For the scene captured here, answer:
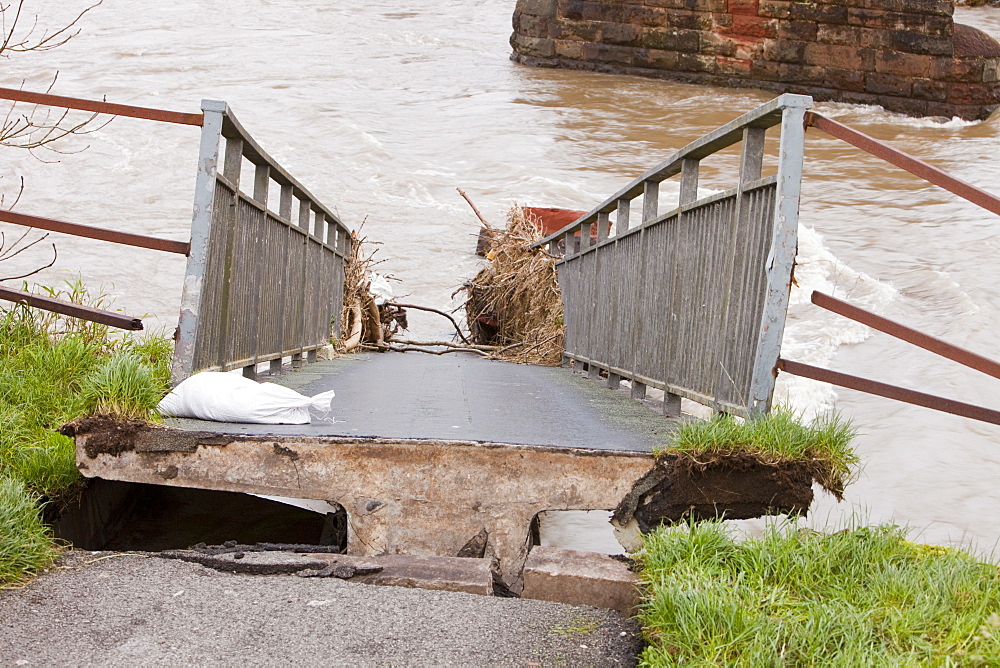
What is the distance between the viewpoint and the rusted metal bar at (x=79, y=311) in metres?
4.62

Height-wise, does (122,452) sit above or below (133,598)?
above

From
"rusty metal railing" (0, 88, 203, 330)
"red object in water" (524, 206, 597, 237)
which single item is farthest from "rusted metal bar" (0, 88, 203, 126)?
"red object in water" (524, 206, 597, 237)

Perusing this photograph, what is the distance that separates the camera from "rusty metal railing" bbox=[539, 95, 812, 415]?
3670 millimetres

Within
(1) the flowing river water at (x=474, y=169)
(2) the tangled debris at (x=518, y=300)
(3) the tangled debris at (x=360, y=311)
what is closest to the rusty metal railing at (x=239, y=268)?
(1) the flowing river water at (x=474, y=169)

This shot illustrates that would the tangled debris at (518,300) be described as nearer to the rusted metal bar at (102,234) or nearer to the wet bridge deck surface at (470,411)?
the wet bridge deck surface at (470,411)

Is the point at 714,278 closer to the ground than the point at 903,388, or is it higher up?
higher up

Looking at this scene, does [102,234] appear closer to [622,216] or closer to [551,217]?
[622,216]

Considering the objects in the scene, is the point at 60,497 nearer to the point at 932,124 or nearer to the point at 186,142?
the point at 186,142

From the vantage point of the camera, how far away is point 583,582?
123 inches

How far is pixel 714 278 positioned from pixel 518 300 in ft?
26.2

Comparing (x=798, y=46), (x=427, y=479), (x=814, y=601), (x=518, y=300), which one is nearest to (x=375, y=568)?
(x=427, y=479)

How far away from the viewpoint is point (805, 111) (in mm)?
3672

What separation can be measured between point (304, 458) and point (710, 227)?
86.8 inches

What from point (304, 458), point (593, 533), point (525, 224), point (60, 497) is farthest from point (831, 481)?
point (525, 224)
